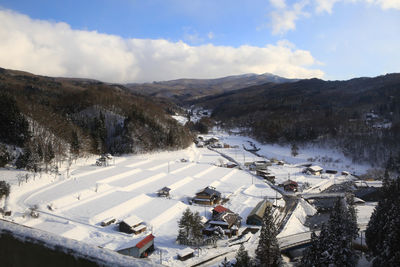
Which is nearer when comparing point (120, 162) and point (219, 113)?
point (120, 162)

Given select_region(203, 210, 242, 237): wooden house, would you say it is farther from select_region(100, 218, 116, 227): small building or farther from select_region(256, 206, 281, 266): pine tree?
select_region(100, 218, 116, 227): small building

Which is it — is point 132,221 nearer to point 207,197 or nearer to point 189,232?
point 189,232

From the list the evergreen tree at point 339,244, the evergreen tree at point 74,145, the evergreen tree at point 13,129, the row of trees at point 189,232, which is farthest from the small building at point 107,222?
the evergreen tree at point 74,145

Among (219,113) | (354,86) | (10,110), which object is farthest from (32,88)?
(354,86)

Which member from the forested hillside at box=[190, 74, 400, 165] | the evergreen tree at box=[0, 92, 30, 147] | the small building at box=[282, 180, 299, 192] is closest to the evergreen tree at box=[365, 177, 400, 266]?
the small building at box=[282, 180, 299, 192]

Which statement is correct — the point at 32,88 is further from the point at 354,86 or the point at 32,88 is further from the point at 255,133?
the point at 354,86

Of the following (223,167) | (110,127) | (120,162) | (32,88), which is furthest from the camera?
(32,88)
